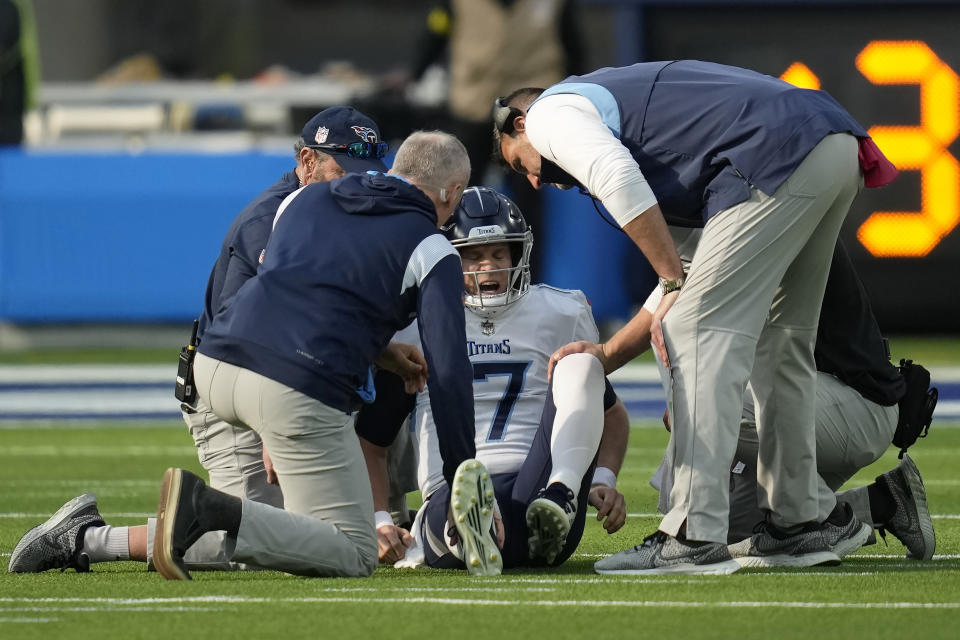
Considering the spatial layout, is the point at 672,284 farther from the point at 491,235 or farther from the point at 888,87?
the point at 888,87

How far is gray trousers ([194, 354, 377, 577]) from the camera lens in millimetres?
4895

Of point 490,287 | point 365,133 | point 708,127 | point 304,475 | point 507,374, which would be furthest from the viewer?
point 365,133

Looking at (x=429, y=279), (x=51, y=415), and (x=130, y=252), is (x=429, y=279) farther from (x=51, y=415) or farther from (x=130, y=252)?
(x=130, y=252)

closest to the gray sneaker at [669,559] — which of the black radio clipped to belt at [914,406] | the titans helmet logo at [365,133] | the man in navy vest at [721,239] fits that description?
the man in navy vest at [721,239]

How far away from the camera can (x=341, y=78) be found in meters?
16.4

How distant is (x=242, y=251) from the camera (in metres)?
5.53

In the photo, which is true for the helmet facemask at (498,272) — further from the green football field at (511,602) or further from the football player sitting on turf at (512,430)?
the green football field at (511,602)

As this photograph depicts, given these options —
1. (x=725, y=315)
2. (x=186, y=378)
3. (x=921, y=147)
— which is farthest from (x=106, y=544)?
(x=921, y=147)

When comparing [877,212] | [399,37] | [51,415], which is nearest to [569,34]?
[877,212]

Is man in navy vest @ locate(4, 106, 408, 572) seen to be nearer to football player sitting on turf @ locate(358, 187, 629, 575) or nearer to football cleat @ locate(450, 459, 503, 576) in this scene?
football player sitting on turf @ locate(358, 187, 629, 575)

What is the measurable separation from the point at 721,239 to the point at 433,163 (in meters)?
0.85

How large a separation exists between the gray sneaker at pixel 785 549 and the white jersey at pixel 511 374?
740mm

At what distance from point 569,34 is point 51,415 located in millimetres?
4469

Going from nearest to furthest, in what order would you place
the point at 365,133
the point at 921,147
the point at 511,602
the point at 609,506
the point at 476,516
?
1. the point at 511,602
2. the point at 476,516
3. the point at 609,506
4. the point at 365,133
5. the point at 921,147
